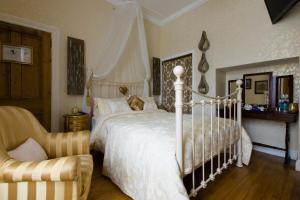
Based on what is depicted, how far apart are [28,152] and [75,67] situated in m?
1.92

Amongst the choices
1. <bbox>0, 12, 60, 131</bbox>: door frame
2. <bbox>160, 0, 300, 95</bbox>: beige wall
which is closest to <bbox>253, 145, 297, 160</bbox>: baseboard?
<bbox>160, 0, 300, 95</bbox>: beige wall

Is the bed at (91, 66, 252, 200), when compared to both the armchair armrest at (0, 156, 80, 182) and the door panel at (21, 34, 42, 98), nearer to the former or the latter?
the armchair armrest at (0, 156, 80, 182)

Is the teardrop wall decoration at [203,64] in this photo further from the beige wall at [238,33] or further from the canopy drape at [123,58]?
the canopy drape at [123,58]

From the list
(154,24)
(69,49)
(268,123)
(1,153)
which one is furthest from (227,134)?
(154,24)

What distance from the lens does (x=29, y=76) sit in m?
2.50

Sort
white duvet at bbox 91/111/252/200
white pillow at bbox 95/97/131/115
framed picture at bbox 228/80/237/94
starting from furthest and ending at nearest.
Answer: framed picture at bbox 228/80/237/94 → white pillow at bbox 95/97/131/115 → white duvet at bbox 91/111/252/200

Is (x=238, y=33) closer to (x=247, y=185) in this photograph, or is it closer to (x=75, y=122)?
(x=247, y=185)

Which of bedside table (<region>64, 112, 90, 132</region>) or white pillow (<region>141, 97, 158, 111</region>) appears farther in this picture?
white pillow (<region>141, 97, 158, 111</region>)

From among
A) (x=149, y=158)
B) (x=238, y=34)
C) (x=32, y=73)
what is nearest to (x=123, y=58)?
(x=32, y=73)

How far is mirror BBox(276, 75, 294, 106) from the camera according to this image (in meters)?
2.65

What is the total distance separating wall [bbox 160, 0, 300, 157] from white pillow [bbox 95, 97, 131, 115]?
1.70 meters

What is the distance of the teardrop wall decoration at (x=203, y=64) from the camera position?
336cm

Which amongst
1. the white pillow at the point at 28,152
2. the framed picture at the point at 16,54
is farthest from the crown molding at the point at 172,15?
A: the white pillow at the point at 28,152

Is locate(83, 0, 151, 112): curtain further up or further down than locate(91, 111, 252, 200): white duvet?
further up
